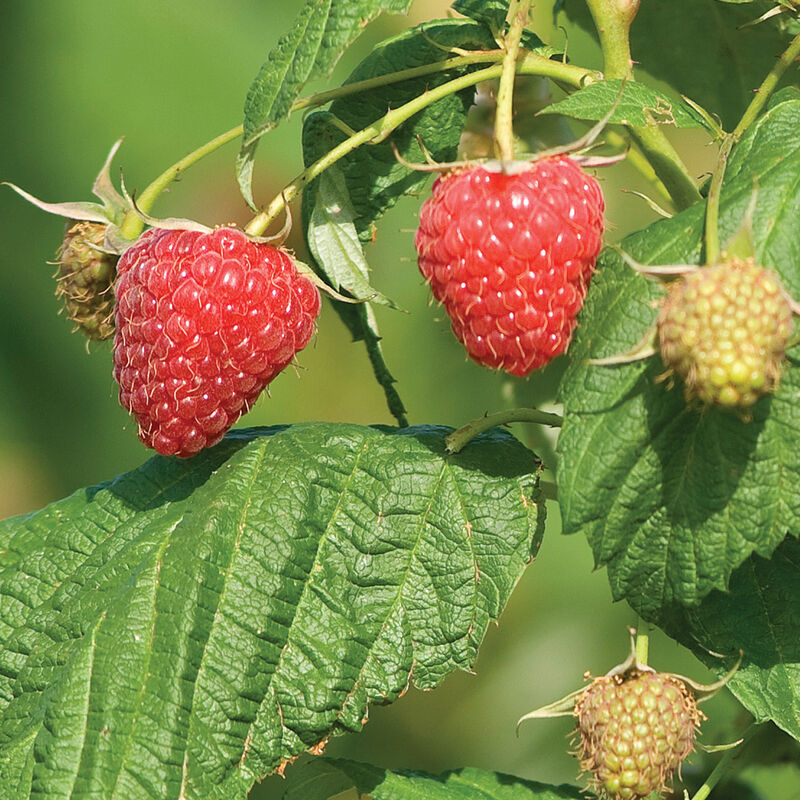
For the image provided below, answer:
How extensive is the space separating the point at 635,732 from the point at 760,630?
0.16m

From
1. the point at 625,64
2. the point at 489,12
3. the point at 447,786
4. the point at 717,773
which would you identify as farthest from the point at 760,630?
the point at 489,12

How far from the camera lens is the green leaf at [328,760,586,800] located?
4.29 feet

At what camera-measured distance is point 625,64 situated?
1157mm

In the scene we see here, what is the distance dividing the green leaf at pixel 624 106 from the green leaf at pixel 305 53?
16cm

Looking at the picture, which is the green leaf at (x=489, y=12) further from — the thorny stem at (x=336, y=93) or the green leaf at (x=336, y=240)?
the green leaf at (x=336, y=240)

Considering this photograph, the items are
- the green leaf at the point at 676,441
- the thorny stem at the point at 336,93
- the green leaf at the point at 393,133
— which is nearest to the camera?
the green leaf at the point at 676,441

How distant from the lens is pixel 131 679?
1.13m

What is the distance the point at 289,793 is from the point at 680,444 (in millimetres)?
655

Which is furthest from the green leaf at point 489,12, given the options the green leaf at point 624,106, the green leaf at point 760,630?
the green leaf at point 760,630

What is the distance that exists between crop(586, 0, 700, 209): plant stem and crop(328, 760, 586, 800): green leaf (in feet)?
2.02

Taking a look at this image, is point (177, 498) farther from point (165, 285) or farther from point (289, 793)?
point (289, 793)

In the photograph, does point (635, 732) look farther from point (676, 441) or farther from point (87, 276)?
point (87, 276)

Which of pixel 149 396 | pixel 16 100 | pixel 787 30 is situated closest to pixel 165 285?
pixel 149 396

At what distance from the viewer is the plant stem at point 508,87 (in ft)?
3.32
